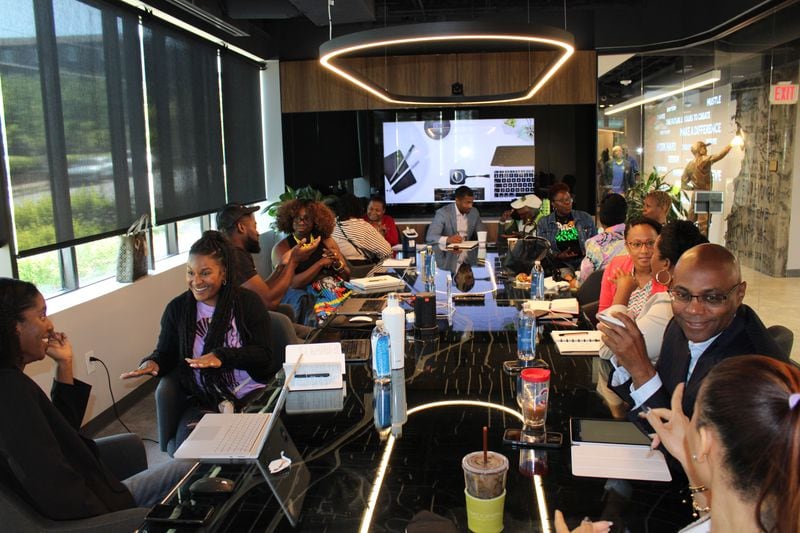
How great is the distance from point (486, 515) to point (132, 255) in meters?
3.90

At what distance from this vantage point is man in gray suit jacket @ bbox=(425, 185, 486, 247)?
669 cm

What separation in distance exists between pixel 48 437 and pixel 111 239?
342cm

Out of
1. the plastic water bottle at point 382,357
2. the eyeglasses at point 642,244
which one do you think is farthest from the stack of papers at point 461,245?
the plastic water bottle at point 382,357

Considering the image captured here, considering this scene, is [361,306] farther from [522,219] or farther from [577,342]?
[522,219]

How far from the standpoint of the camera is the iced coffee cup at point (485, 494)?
55.4 inches

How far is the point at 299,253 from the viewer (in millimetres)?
4086

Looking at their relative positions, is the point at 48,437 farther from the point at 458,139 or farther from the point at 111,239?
the point at 458,139

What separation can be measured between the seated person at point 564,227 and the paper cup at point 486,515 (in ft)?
13.7

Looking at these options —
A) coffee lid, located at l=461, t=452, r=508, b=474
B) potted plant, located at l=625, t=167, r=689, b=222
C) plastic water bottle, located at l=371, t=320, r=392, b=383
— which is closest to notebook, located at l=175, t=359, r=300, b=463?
plastic water bottle, located at l=371, t=320, r=392, b=383

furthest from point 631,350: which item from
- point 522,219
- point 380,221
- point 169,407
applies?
point 380,221

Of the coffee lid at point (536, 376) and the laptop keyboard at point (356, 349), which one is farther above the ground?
the coffee lid at point (536, 376)

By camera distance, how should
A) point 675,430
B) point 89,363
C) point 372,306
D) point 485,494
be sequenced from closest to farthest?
point 485,494 → point 675,430 → point 372,306 → point 89,363

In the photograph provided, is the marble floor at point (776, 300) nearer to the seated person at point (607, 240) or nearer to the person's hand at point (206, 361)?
the seated person at point (607, 240)

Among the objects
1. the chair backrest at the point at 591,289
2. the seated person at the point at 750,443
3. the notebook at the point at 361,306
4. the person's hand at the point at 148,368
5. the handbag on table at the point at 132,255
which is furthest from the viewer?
the handbag on table at the point at 132,255
